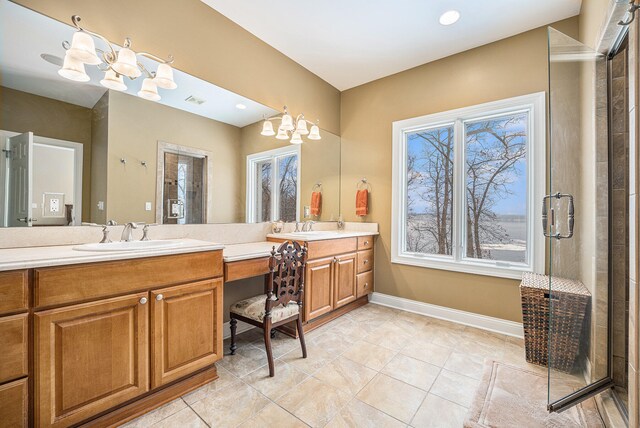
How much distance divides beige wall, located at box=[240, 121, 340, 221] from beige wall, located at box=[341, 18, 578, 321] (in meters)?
0.15

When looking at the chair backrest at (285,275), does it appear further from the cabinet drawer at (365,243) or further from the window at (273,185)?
the cabinet drawer at (365,243)

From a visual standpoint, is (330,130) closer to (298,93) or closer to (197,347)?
(298,93)

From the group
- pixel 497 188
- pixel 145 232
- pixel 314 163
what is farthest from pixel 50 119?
pixel 497 188

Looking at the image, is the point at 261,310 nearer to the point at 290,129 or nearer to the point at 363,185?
Result: the point at 290,129

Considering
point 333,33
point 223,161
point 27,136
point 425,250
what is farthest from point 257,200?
point 425,250

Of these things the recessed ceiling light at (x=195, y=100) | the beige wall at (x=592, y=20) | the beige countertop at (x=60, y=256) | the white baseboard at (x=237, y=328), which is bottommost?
the white baseboard at (x=237, y=328)

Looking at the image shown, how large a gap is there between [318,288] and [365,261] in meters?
0.91

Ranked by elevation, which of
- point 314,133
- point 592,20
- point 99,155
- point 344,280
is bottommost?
point 344,280

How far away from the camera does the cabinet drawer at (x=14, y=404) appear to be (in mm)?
1113

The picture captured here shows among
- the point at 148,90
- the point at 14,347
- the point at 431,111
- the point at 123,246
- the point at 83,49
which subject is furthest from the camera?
the point at 431,111

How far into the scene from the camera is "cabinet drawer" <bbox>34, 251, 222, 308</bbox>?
1.22 metres

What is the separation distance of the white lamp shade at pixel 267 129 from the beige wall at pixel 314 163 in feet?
0.11

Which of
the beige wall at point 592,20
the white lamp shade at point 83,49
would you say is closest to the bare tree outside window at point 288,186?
the white lamp shade at point 83,49

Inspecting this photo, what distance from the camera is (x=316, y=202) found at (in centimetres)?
350
